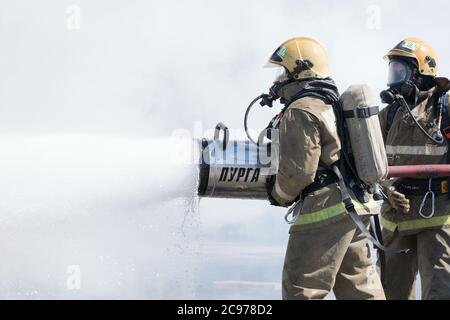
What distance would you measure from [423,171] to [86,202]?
231cm

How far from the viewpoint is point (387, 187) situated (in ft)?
24.1

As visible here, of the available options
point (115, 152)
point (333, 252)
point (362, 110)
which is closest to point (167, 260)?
point (115, 152)

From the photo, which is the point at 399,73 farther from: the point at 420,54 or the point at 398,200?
the point at 398,200

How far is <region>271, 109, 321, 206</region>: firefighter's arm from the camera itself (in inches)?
235

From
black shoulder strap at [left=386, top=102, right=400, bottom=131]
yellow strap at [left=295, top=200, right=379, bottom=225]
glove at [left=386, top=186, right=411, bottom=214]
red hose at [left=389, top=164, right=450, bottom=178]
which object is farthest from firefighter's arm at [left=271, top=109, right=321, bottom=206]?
black shoulder strap at [left=386, top=102, right=400, bottom=131]

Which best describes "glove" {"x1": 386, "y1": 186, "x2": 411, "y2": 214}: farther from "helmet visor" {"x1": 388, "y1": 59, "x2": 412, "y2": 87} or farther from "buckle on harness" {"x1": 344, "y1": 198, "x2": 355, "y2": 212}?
"buckle on harness" {"x1": 344, "y1": 198, "x2": 355, "y2": 212}

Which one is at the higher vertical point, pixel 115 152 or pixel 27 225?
pixel 115 152

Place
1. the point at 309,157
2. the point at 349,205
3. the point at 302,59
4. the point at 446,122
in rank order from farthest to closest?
the point at 446,122, the point at 302,59, the point at 349,205, the point at 309,157

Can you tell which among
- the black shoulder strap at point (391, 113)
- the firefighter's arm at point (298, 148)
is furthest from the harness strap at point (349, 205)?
the black shoulder strap at point (391, 113)

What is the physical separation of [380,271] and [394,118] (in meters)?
1.15

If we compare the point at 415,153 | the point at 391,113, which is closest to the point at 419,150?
the point at 415,153

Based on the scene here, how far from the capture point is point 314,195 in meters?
6.16

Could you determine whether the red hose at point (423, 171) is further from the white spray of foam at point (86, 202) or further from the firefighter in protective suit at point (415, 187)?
the white spray of foam at point (86, 202)
